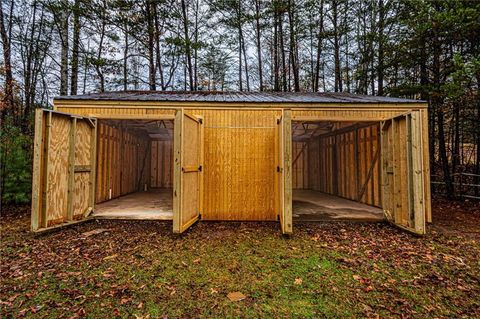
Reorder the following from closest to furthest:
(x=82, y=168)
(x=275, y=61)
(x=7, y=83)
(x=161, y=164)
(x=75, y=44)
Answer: (x=82, y=168) → (x=7, y=83) → (x=75, y=44) → (x=161, y=164) → (x=275, y=61)

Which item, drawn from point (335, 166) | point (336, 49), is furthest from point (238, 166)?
point (336, 49)

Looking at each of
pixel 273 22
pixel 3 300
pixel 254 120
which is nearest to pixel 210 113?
pixel 254 120

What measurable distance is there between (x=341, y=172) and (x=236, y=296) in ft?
22.8

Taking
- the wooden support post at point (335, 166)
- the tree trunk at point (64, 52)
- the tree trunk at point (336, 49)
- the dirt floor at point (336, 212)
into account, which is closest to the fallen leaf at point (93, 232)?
the dirt floor at point (336, 212)

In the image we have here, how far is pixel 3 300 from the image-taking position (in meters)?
2.32

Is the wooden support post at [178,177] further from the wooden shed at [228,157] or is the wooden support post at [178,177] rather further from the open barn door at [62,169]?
the open barn door at [62,169]

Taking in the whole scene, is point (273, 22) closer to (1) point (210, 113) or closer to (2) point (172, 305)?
(1) point (210, 113)

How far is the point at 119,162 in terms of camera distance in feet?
26.5

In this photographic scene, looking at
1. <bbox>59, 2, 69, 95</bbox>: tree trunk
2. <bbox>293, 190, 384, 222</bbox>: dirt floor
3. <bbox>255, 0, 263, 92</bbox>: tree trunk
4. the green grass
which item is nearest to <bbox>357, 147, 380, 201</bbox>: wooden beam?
<bbox>293, 190, 384, 222</bbox>: dirt floor

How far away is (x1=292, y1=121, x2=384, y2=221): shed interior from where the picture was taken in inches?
232

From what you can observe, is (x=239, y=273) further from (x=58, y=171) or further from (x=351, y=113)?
(x=351, y=113)

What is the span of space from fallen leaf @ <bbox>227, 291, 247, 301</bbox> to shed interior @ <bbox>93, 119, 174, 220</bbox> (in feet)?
9.36

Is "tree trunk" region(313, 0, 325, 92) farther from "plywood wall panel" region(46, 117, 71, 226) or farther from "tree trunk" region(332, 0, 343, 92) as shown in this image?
"plywood wall panel" region(46, 117, 71, 226)

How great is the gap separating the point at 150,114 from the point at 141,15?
8571mm
